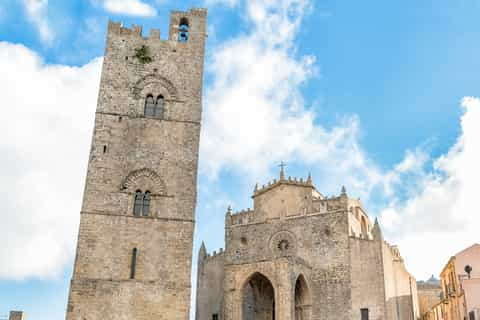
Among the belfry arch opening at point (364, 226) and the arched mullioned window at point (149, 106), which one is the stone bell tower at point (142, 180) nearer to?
the arched mullioned window at point (149, 106)

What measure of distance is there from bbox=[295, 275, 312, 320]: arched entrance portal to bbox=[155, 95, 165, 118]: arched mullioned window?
11246 mm

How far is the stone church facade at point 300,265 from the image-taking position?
25000 millimetres

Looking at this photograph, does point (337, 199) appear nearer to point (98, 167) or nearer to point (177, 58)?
point (177, 58)

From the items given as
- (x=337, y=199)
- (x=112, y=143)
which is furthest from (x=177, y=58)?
(x=337, y=199)

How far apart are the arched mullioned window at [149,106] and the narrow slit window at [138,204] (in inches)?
124

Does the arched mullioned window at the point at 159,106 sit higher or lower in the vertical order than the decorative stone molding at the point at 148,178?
higher

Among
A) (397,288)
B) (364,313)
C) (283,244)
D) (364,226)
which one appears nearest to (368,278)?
(364,313)

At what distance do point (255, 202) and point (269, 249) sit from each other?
335cm

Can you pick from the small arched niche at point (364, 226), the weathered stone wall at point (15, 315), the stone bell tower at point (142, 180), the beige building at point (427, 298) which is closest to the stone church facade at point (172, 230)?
the stone bell tower at point (142, 180)

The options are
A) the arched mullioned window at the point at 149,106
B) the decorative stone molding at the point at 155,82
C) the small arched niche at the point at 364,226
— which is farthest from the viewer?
the small arched niche at the point at 364,226

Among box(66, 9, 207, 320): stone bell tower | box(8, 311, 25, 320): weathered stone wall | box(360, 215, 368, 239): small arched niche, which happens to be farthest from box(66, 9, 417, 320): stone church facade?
box(8, 311, 25, 320): weathered stone wall

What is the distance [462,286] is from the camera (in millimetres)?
26031

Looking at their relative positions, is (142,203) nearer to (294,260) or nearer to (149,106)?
(149,106)

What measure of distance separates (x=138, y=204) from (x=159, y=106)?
3994mm
